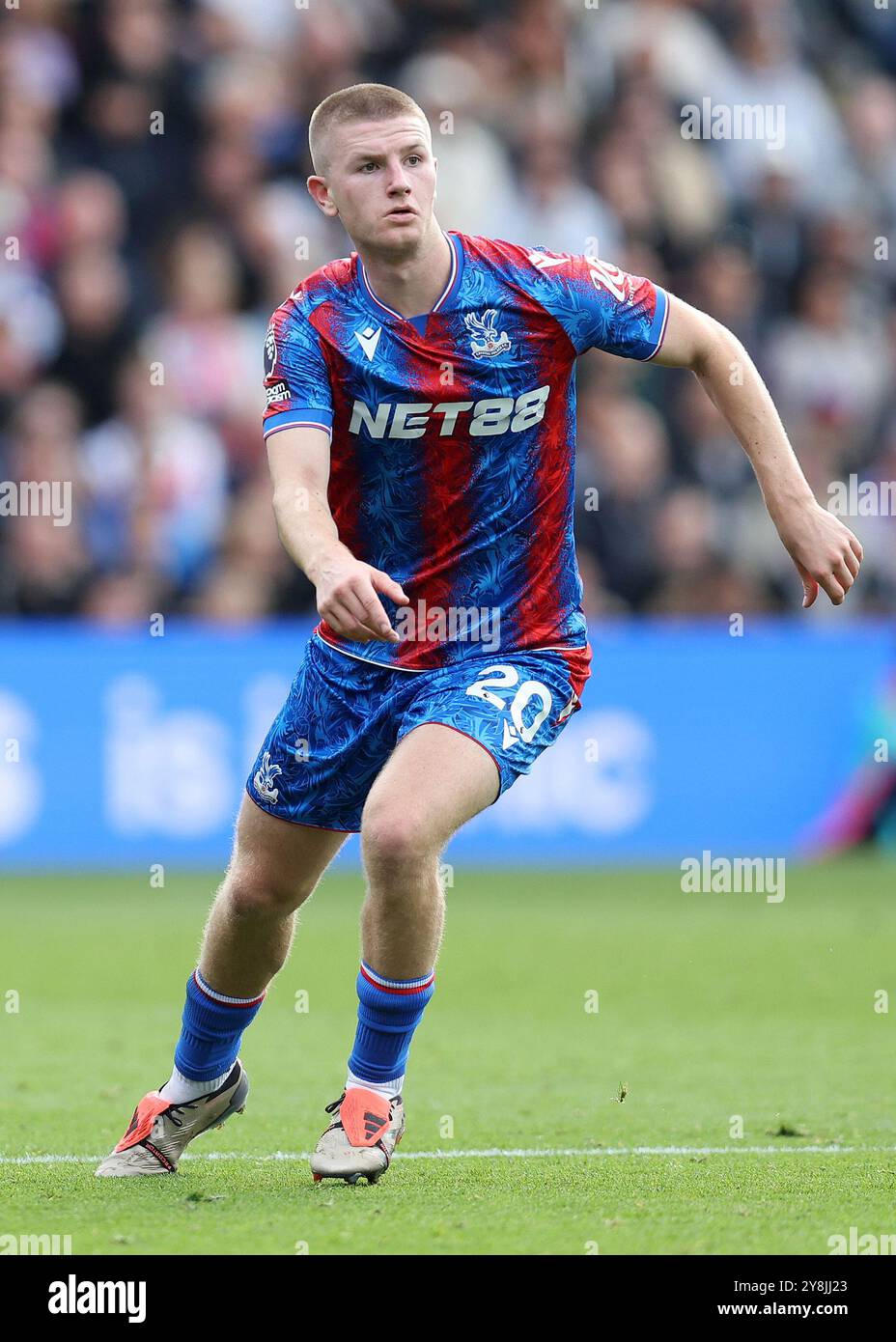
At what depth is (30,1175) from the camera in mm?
Answer: 5188

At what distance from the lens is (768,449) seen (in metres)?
5.31

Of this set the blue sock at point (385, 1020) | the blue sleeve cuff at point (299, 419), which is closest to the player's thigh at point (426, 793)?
the blue sock at point (385, 1020)

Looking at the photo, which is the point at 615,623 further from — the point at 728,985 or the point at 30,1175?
the point at 30,1175

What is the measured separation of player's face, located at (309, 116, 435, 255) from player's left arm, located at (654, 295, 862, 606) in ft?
2.28

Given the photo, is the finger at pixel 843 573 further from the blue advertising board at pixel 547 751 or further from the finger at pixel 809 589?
the blue advertising board at pixel 547 751

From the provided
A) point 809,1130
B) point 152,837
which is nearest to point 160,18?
point 152,837

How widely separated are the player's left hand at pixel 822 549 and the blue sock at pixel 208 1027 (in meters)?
1.76

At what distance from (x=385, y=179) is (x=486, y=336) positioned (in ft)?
1.49

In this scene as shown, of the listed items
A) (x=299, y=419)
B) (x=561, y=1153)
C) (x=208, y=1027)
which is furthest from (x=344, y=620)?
(x=561, y=1153)

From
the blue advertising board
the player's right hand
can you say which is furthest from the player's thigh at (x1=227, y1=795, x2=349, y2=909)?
the blue advertising board

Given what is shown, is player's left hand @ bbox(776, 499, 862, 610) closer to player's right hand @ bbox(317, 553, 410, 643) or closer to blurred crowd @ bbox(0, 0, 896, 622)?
player's right hand @ bbox(317, 553, 410, 643)

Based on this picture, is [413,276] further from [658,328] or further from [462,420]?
[658,328]

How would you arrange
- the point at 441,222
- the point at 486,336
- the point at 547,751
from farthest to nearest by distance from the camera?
the point at 441,222
the point at 547,751
the point at 486,336

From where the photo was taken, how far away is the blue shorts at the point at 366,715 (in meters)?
5.20
